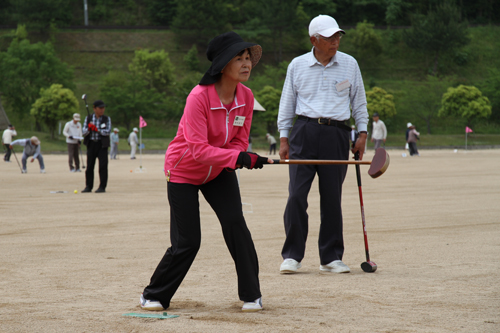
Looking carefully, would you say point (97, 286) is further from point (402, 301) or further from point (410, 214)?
point (410, 214)

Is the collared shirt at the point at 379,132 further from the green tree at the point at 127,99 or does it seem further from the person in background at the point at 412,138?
the green tree at the point at 127,99

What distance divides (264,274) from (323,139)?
1263mm

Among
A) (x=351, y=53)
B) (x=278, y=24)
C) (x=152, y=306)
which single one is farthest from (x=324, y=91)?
(x=278, y=24)

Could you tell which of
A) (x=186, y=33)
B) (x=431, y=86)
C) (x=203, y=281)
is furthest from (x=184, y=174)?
(x=186, y=33)

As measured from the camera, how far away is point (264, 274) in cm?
523

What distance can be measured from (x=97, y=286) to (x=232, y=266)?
1.32 m

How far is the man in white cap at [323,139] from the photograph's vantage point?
17.4ft

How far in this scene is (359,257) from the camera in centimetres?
598

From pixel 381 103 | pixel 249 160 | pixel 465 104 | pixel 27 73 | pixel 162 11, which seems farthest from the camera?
pixel 162 11

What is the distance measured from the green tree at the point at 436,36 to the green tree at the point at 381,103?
23.0m

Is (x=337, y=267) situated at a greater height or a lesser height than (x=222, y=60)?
lesser

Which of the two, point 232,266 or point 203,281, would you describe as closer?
point 203,281

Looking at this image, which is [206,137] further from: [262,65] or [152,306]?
[262,65]

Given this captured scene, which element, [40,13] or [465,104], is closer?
[465,104]
